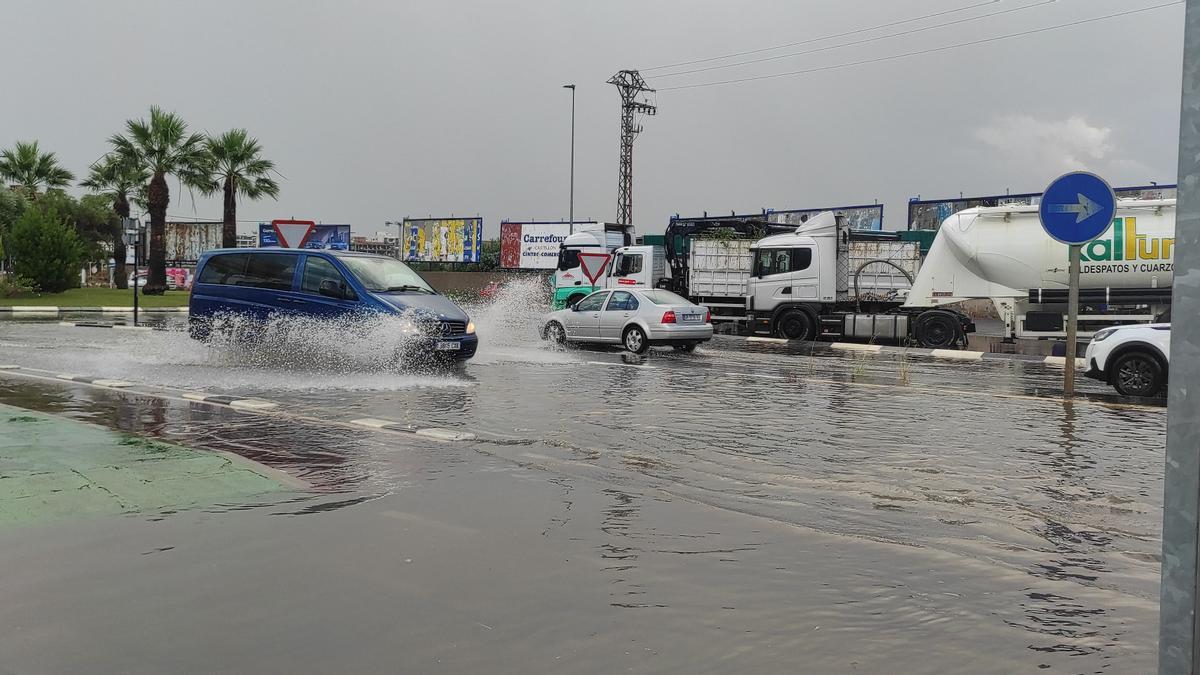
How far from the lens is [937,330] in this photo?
2430cm

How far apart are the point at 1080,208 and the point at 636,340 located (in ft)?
35.2

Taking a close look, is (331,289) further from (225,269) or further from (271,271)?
(225,269)

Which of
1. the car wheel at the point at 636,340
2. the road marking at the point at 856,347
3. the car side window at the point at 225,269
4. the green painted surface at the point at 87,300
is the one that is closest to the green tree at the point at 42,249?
the green painted surface at the point at 87,300

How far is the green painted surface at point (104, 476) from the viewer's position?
608cm

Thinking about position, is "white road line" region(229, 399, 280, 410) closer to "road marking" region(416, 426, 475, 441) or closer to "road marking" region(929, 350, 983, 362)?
"road marking" region(416, 426, 475, 441)

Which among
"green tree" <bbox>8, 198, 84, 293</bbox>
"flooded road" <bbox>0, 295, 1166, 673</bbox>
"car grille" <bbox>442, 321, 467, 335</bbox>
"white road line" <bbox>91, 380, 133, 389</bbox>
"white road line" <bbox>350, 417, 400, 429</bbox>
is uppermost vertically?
"green tree" <bbox>8, 198, 84, 293</bbox>

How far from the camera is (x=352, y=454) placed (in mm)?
8203

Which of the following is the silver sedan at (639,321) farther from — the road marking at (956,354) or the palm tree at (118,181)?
the palm tree at (118,181)

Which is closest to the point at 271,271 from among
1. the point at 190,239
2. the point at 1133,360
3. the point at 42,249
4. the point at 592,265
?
the point at 592,265

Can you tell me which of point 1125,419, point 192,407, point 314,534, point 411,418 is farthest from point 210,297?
point 1125,419

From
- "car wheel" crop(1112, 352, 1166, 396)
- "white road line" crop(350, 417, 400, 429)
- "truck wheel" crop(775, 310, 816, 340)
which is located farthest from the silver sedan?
"white road line" crop(350, 417, 400, 429)

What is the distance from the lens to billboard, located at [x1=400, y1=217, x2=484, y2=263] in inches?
2682

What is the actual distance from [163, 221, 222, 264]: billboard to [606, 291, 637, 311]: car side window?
60.3 metres

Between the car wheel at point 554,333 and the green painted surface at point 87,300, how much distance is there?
82.5 feet
